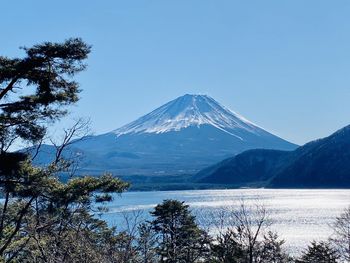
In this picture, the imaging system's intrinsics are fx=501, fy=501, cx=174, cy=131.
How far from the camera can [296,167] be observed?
144000 millimetres

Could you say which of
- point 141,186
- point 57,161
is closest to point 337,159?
point 141,186

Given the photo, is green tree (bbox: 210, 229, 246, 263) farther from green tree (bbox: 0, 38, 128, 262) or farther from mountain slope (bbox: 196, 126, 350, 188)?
mountain slope (bbox: 196, 126, 350, 188)

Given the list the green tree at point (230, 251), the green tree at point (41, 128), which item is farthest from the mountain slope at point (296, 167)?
the green tree at point (41, 128)

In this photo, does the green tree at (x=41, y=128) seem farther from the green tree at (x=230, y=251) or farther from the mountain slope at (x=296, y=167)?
the mountain slope at (x=296, y=167)

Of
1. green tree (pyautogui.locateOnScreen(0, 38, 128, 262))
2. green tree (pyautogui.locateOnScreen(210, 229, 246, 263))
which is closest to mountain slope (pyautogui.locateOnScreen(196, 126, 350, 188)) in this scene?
green tree (pyautogui.locateOnScreen(210, 229, 246, 263))

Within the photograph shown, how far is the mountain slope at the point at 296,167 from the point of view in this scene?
452 feet

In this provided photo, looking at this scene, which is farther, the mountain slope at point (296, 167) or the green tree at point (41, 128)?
the mountain slope at point (296, 167)

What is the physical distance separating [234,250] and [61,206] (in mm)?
9489

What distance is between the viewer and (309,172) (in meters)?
140

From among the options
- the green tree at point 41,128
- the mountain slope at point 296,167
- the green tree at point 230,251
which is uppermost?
the mountain slope at point 296,167

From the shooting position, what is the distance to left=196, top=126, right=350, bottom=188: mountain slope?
138 m

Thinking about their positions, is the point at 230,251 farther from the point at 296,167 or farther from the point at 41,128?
the point at 296,167

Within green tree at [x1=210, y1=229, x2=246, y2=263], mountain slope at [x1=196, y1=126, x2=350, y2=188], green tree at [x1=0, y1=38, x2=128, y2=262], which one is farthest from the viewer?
mountain slope at [x1=196, y1=126, x2=350, y2=188]

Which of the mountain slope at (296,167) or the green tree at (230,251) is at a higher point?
the mountain slope at (296,167)
